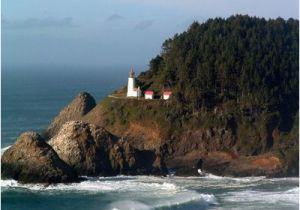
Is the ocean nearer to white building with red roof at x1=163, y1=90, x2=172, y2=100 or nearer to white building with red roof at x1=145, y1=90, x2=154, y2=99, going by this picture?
white building with red roof at x1=163, y1=90, x2=172, y2=100

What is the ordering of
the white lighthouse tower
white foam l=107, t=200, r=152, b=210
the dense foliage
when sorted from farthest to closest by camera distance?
the white lighthouse tower → the dense foliage → white foam l=107, t=200, r=152, b=210

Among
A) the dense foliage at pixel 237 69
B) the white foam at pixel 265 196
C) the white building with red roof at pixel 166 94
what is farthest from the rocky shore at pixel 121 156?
the white foam at pixel 265 196

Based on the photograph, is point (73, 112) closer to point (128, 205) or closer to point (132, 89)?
point (132, 89)

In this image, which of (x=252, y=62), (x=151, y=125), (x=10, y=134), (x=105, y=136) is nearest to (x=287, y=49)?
(x=252, y=62)

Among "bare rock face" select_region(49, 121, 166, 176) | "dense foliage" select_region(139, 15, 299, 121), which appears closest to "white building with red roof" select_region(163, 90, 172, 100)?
"dense foliage" select_region(139, 15, 299, 121)

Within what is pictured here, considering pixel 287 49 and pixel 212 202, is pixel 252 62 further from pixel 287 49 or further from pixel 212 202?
pixel 212 202

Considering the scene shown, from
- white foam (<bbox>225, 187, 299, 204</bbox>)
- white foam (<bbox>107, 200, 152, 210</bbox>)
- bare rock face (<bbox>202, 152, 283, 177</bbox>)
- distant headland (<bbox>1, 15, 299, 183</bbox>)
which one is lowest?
white foam (<bbox>107, 200, 152, 210</bbox>)
